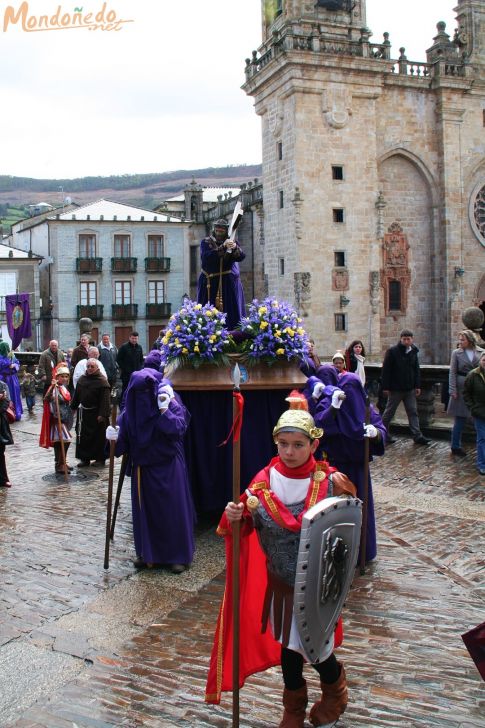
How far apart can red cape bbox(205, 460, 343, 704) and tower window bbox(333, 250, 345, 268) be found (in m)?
28.5

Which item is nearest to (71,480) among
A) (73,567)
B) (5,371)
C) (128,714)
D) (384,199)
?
(73,567)

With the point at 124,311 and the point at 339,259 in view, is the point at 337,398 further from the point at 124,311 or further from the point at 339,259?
the point at 124,311

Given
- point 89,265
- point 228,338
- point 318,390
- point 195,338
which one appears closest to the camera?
point 318,390

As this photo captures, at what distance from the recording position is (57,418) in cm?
1088

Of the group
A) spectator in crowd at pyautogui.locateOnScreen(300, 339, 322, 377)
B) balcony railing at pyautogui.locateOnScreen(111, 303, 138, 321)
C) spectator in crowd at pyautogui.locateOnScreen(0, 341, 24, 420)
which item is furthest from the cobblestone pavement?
balcony railing at pyautogui.locateOnScreen(111, 303, 138, 321)

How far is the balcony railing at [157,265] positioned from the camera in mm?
46219

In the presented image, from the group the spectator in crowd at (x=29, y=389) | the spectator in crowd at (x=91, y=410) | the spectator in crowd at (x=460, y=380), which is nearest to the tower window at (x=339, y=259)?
the spectator in crowd at (x=29, y=389)

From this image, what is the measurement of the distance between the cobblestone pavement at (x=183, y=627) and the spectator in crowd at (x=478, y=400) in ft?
4.57

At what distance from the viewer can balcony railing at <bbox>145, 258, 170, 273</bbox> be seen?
152ft

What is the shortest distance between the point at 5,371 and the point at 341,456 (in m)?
9.69

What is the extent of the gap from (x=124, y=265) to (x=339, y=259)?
18.0 meters

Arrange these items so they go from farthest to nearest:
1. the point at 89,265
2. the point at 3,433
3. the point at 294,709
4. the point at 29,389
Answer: the point at 89,265, the point at 29,389, the point at 3,433, the point at 294,709

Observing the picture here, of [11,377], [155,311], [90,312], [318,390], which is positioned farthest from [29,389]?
[155,311]

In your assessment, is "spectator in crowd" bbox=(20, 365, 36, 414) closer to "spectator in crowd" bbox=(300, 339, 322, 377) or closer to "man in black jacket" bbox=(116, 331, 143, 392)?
"man in black jacket" bbox=(116, 331, 143, 392)
